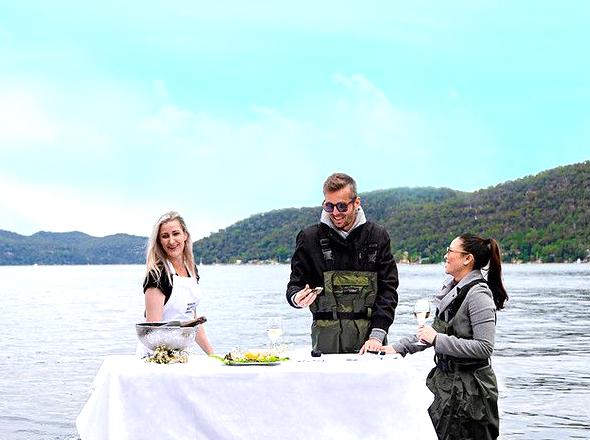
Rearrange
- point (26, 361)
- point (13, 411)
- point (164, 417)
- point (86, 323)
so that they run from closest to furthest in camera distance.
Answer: point (164, 417) → point (13, 411) → point (26, 361) → point (86, 323)

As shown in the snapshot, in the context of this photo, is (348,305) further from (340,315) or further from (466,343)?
(466,343)

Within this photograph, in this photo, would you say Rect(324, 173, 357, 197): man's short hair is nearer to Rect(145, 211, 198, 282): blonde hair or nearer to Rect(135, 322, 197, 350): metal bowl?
Rect(145, 211, 198, 282): blonde hair

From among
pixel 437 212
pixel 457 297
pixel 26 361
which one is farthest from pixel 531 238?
pixel 457 297

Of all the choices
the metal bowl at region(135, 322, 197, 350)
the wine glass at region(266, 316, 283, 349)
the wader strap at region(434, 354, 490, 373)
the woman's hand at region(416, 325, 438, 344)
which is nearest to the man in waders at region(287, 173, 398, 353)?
the woman's hand at region(416, 325, 438, 344)

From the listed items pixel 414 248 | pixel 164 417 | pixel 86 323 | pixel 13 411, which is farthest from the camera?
pixel 414 248

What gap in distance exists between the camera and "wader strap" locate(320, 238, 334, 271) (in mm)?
6191

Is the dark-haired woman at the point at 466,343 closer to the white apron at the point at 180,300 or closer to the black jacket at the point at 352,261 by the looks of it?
the black jacket at the point at 352,261

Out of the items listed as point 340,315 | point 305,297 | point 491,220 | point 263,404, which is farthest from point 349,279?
point 491,220

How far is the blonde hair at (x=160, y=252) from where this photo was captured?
19.8 ft

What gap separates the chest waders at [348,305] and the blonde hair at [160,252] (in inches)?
33.7

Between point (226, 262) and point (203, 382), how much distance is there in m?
164

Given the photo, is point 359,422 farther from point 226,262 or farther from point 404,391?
point 226,262

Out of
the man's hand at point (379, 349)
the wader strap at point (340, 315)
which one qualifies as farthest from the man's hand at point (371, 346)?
the wader strap at point (340, 315)

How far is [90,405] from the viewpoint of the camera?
17.7 feet
